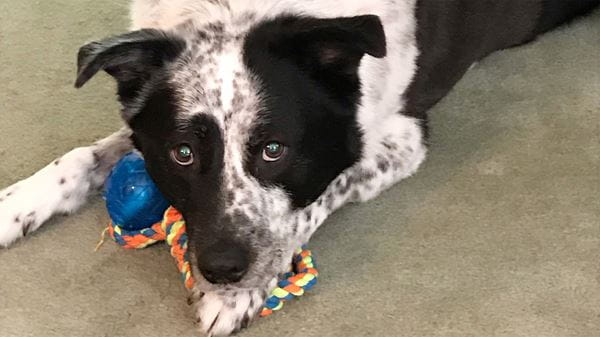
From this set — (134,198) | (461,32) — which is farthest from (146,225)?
(461,32)

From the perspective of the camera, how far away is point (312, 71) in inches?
77.5

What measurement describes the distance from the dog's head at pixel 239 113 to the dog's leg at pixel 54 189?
372mm

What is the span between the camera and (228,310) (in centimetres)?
198

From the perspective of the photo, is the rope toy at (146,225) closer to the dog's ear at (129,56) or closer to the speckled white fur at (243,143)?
the speckled white fur at (243,143)

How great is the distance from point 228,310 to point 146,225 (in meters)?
0.35

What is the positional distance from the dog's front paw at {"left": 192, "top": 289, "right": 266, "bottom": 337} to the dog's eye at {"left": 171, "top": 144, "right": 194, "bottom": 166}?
1.02 ft

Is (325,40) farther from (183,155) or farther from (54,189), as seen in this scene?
(54,189)

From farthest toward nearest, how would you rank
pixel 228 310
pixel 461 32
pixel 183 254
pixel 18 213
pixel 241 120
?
pixel 461 32 → pixel 18 213 → pixel 183 254 → pixel 228 310 → pixel 241 120

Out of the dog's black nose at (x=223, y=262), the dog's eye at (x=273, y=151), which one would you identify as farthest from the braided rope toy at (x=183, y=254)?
the dog's eye at (x=273, y=151)

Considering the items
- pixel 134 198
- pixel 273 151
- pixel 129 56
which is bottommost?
pixel 134 198

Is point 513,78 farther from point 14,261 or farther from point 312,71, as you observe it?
point 14,261

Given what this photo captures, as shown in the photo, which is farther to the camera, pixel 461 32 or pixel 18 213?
pixel 461 32

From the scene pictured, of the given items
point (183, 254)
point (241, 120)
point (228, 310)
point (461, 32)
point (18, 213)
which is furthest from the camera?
point (461, 32)

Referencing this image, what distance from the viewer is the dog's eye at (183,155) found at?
1.94 metres
